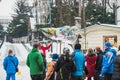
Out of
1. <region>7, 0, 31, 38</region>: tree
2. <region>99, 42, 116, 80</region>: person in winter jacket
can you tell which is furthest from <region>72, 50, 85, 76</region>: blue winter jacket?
<region>7, 0, 31, 38</region>: tree

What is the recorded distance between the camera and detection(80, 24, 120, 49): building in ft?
123

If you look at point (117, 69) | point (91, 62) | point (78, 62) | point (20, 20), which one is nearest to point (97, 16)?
point (91, 62)

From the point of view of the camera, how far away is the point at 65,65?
12297 mm

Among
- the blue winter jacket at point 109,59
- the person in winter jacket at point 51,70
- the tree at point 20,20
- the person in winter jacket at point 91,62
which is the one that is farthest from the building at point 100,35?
the tree at point 20,20

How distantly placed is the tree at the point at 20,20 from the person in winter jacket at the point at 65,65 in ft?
352

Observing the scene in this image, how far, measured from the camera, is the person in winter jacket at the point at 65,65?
1226cm

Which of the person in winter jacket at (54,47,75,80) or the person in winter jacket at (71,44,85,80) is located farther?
the person in winter jacket at (71,44,85,80)

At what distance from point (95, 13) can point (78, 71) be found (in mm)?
48168

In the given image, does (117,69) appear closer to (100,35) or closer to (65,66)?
(65,66)

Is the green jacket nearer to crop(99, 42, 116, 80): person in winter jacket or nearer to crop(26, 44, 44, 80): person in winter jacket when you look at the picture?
crop(26, 44, 44, 80): person in winter jacket

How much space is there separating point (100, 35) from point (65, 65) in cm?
2712

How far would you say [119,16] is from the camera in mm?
57344

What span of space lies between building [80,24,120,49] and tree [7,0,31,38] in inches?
3093

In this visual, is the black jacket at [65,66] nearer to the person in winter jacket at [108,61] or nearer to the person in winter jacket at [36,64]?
the person in winter jacket at [108,61]
